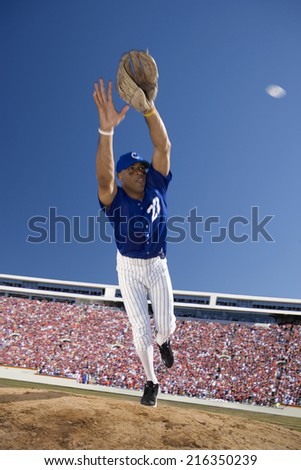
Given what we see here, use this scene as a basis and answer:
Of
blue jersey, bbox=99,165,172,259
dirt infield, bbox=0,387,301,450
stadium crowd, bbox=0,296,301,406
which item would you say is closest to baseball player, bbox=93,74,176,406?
blue jersey, bbox=99,165,172,259

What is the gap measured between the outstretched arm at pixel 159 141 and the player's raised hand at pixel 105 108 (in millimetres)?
487

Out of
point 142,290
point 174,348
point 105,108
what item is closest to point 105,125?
point 105,108

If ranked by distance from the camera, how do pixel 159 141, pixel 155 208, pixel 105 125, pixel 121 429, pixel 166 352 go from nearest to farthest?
pixel 121 429
pixel 105 125
pixel 159 141
pixel 155 208
pixel 166 352

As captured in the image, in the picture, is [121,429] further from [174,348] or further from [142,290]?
[174,348]

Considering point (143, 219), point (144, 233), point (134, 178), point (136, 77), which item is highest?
point (136, 77)

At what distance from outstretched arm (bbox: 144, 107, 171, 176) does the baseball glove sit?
0.34 feet

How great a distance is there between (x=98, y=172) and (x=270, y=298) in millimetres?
Answer: 32139

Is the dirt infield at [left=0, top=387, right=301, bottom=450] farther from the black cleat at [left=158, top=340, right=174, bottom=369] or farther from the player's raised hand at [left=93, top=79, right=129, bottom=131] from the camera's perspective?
the player's raised hand at [left=93, top=79, right=129, bottom=131]

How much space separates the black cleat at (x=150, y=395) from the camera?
5.20 meters

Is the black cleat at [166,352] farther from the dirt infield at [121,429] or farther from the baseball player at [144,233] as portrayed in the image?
the dirt infield at [121,429]

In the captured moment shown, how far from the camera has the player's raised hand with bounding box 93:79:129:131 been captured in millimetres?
4332

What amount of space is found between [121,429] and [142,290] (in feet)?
5.19

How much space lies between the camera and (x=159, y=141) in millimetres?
4844
